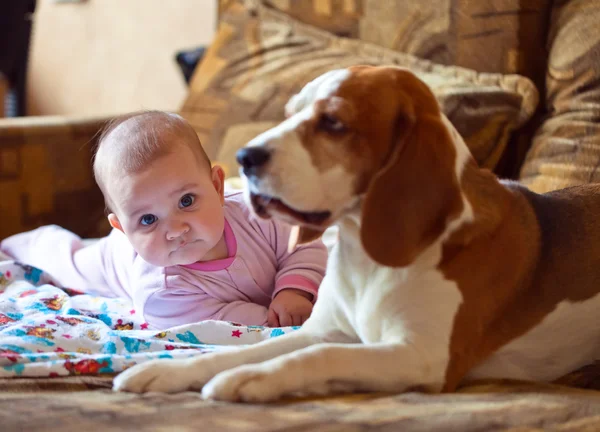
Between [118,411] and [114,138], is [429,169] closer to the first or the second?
[118,411]

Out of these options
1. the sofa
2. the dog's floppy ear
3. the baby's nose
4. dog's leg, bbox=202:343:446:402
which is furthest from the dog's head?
the baby's nose

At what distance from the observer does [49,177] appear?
7.45 feet

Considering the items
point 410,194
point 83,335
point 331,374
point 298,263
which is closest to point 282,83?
point 298,263

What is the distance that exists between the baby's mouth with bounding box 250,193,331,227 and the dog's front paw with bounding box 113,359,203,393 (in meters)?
0.25

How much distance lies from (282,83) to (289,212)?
111cm

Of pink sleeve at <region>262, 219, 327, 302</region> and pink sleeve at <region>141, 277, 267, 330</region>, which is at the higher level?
pink sleeve at <region>262, 219, 327, 302</region>

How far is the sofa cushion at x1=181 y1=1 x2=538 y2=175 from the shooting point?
173cm

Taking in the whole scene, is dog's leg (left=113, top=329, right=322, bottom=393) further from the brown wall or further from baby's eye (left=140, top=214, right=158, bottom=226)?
the brown wall

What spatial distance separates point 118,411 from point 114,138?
74cm

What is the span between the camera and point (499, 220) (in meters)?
1.09

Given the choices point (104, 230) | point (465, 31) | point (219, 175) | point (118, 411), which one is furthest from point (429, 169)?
point (104, 230)

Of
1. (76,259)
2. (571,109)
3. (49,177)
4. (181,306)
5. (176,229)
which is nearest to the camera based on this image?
(176,229)

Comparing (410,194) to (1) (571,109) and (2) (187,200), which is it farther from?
(1) (571,109)

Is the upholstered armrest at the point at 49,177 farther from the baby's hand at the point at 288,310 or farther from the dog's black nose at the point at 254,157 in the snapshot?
the dog's black nose at the point at 254,157
